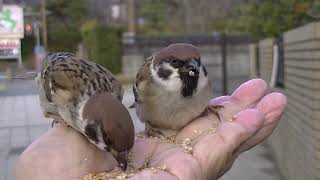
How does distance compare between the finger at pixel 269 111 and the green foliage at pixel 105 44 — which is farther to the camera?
the green foliage at pixel 105 44

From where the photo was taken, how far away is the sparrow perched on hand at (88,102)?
7.63 ft

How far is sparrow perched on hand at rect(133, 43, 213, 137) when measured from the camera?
9.19 feet

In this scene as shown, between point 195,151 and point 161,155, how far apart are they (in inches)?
6.5

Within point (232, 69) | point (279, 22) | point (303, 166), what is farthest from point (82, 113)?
point (232, 69)

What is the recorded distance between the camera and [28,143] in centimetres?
957

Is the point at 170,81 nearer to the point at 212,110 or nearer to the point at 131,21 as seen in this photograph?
the point at 212,110

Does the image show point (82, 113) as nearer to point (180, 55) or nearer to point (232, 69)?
point (180, 55)

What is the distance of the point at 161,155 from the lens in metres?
2.90

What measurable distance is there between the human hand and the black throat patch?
Result: 8.8 inches

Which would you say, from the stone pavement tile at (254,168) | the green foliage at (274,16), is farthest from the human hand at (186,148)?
the green foliage at (274,16)

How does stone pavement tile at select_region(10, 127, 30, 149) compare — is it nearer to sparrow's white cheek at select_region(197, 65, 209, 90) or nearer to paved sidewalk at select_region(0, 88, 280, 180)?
paved sidewalk at select_region(0, 88, 280, 180)

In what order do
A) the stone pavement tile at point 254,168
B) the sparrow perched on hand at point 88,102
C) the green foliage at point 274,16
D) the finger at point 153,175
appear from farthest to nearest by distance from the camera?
the green foliage at point 274,16 < the stone pavement tile at point 254,168 < the finger at point 153,175 < the sparrow perched on hand at point 88,102

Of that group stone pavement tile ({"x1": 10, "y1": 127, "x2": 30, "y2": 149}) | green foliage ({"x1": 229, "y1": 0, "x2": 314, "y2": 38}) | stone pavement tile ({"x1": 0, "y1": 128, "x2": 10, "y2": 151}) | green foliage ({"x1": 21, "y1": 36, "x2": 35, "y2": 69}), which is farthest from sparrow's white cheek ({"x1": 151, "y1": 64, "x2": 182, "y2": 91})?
green foliage ({"x1": 229, "y1": 0, "x2": 314, "y2": 38})

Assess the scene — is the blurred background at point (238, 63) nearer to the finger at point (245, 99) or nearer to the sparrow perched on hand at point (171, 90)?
the sparrow perched on hand at point (171, 90)
